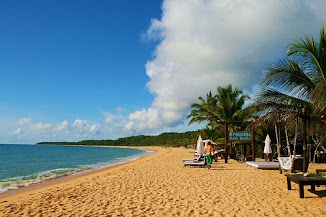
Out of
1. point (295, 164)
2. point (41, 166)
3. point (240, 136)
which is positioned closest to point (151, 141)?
point (41, 166)

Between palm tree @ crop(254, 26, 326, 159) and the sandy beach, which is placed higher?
palm tree @ crop(254, 26, 326, 159)

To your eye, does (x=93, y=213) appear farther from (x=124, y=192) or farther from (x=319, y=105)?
(x=319, y=105)

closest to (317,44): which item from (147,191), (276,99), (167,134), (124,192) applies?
(276,99)

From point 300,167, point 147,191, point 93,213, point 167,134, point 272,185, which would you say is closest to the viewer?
point 93,213

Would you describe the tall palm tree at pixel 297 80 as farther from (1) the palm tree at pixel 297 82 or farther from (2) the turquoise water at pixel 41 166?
(2) the turquoise water at pixel 41 166

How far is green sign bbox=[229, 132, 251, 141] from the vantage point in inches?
635

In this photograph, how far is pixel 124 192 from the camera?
23.4ft

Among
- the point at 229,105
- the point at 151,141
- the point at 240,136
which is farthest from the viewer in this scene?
the point at 151,141

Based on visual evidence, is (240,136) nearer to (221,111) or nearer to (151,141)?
(221,111)

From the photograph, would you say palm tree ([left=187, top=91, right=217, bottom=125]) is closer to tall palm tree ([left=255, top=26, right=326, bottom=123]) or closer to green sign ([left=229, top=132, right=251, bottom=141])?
green sign ([left=229, top=132, right=251, bottom=141])

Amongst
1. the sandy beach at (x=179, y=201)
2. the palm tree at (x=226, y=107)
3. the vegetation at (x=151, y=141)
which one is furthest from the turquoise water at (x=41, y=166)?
the vegetation at (x=151, y=141)

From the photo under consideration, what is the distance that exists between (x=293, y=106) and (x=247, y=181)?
296cm

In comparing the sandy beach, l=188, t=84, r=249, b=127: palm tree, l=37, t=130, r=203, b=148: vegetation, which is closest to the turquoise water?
the sandy beach

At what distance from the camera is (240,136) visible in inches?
637
